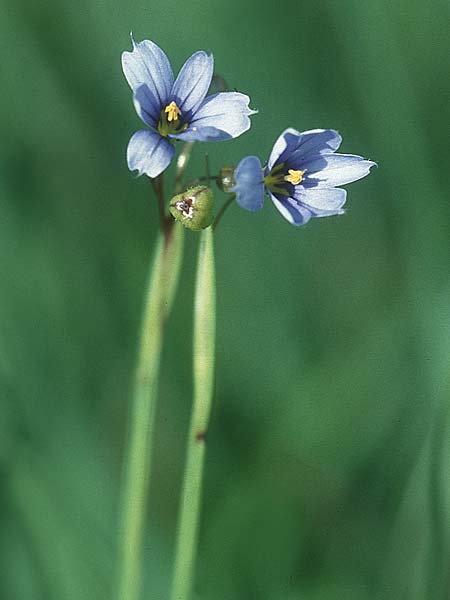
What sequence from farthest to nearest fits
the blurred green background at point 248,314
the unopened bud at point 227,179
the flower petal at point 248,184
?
the blurred green background at point 248,314 → the unopened bud at point 227,179 → the flower petal at point 248,184

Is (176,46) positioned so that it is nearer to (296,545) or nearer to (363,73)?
(363,73)

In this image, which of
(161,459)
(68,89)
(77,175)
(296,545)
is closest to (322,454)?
(296,545)

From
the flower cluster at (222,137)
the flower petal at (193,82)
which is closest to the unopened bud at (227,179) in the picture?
the flower cluster at (222,137)

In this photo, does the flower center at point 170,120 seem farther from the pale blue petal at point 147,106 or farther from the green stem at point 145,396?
the green stem at point 145,396

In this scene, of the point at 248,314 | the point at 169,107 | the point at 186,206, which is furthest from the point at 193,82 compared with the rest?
the point at 248,314

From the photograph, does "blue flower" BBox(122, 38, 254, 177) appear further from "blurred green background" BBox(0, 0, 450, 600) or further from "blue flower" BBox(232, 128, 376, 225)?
"blurred green background" BBox(0, 0, 450, 600)

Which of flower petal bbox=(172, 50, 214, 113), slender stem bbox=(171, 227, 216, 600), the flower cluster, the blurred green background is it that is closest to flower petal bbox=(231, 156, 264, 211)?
the flower cluster

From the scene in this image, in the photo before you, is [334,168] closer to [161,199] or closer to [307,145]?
[307,145]
